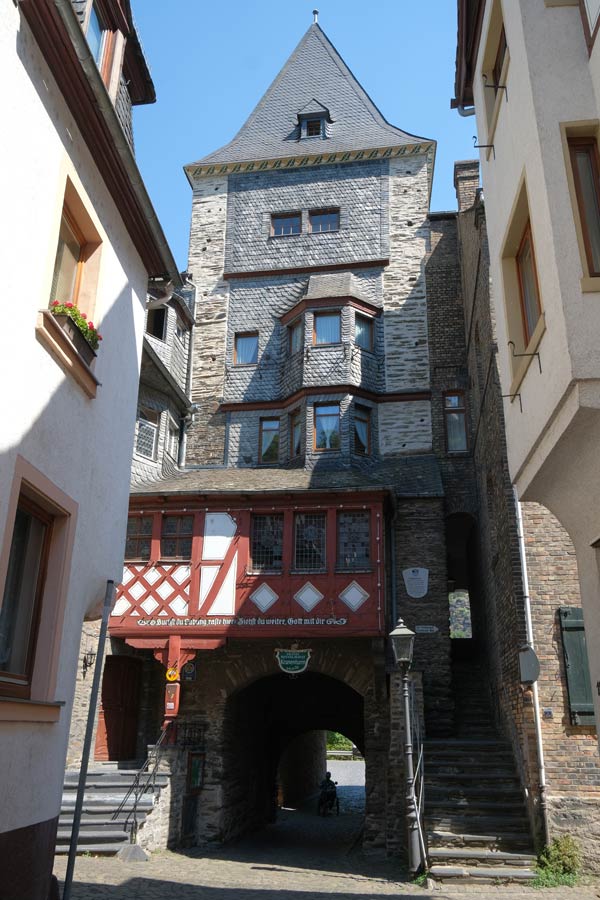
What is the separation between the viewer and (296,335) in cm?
2097

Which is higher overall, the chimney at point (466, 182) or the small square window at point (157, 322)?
the chimney at point (466, 182)

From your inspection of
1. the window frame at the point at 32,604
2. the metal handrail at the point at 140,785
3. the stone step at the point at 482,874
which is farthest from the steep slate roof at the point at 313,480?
the window frame at the point at 32,604

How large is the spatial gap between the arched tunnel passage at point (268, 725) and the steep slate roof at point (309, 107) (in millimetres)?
15060

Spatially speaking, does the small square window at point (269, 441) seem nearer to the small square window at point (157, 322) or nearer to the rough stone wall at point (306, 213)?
the small square window at point (157, 322)

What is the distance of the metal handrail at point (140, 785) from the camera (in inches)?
494

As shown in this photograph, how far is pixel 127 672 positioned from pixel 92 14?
13.2 m

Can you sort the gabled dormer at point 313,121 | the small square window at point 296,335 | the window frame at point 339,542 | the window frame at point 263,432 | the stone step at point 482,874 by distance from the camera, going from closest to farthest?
the stone step at point 482,874, the window frame at point 339,542, the window frame at point 263,432, the small square window at point 296,335, the gabled dormer at point 313,121

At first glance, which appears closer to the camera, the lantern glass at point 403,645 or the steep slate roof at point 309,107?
the lantern glass at point 403,645

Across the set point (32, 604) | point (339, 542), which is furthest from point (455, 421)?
point (32, 604)

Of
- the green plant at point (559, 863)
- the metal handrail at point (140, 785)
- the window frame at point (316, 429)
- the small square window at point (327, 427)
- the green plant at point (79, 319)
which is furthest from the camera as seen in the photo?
the small square window at point (327, 427)

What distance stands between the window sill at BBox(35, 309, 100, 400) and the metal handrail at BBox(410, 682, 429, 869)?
323 inches

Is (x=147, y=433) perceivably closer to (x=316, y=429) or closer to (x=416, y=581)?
(x=316, y=429)

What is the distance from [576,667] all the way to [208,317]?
14523 mm

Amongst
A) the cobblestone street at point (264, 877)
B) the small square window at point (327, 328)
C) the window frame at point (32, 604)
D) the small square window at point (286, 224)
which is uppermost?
the small square window at point (286, 224)
